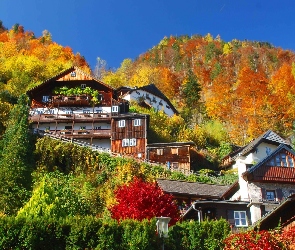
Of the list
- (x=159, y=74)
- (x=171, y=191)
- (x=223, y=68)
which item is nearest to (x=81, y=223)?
(x=171, y=191)

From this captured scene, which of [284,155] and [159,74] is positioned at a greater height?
[159,74]

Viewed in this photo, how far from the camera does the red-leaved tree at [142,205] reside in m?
25.8

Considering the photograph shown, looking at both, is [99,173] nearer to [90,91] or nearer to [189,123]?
[90,91]

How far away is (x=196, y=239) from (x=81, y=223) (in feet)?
19.4

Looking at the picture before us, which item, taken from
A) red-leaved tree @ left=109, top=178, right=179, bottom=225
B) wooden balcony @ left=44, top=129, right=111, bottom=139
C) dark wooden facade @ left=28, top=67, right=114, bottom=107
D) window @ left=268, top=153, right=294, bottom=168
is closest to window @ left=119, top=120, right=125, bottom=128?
wooden balcony @ left=44, top=129, right=111, bottom=139

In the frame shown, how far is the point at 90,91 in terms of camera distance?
5497cm

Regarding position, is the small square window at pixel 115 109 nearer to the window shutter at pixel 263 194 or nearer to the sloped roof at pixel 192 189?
the sloped roof at pixel 192 189

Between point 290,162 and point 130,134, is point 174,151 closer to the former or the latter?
point 130,134

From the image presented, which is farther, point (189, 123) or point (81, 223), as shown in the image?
point (189, 123)

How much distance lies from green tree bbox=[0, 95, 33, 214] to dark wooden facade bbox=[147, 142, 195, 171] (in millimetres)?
13586

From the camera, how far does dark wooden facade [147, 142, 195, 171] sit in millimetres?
45562

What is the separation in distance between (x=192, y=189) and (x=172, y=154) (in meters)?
11.1

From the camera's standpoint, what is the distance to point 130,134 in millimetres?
48281

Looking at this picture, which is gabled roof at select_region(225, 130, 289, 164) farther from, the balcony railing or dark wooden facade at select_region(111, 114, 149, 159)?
the balcony railing
